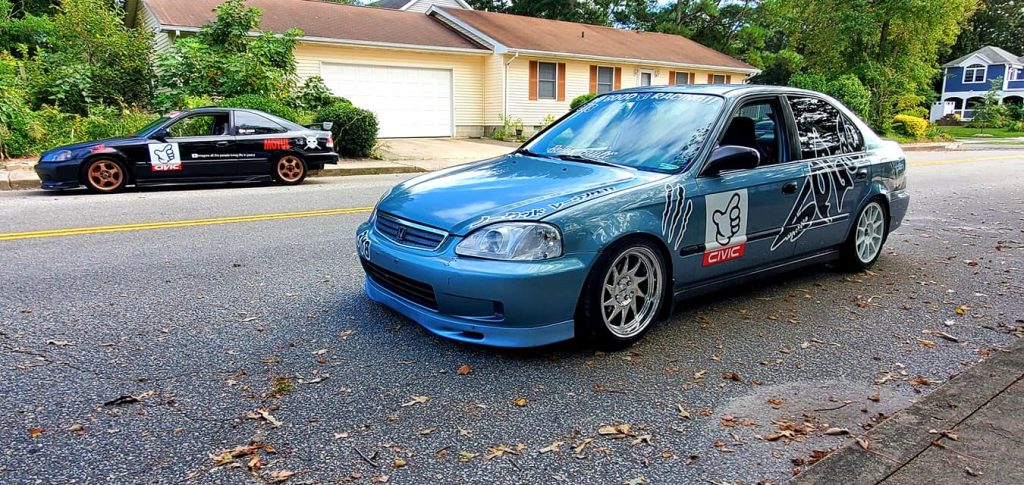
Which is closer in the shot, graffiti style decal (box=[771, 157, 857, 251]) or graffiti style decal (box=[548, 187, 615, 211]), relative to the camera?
graffiti style decal (box=[548, 187, 615, 211])

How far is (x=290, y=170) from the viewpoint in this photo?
40.1 feet

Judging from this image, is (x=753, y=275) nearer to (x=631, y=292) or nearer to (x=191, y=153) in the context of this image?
(x=631, y=292)

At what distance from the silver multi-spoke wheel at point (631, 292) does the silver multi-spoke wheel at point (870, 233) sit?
258 cm

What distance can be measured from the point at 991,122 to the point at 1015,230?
49202 millimetres

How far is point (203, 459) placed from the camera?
9.02ft

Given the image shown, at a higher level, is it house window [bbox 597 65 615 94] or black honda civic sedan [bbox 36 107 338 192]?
house window [bbox 597 65 615 94]

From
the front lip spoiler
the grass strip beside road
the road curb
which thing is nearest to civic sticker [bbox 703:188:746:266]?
the front lip spoiler

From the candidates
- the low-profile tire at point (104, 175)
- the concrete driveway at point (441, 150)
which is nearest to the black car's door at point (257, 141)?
the low-profile tire at point (104, 175)

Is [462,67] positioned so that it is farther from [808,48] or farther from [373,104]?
[808,48]

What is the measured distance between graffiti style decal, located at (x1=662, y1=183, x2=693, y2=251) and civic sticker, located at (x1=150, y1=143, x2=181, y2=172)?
30.6ft

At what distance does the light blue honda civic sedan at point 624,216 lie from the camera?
3.63 metres

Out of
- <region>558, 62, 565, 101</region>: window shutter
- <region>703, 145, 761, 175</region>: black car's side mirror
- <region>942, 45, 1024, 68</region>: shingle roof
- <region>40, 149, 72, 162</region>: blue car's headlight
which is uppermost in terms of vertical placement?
<region>942, 45, 1024, 68</region>: shingle roof

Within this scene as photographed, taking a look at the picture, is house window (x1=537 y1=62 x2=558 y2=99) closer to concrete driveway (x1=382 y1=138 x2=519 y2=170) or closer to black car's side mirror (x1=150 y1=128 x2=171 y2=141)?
concrete driveway (x1=382 y1=138 x2=519 y2=170)

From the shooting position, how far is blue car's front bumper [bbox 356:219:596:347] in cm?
354
